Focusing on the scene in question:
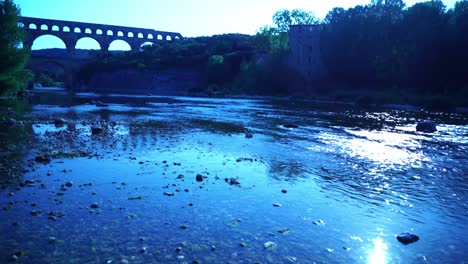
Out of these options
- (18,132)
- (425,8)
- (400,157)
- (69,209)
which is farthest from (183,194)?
(425,8)

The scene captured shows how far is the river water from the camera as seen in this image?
6438 millimetres

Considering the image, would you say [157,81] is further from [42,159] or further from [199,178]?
[199,178]

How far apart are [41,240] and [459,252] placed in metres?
6.91

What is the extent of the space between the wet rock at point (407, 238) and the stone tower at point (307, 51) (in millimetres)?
76259

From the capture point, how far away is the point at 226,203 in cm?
902

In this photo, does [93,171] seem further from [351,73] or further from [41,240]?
[351,73]

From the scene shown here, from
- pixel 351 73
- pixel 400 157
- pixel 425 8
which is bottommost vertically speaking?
pixel 400 157

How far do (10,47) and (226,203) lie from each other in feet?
128

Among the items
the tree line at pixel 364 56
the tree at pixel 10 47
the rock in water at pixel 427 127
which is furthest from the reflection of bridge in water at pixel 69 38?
the rock in water at pixel 427 127

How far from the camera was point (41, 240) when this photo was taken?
21.2 feet

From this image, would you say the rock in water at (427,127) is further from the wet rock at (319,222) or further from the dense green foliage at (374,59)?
the dense green foliage at (374,59)

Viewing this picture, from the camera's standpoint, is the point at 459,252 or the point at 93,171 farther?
the point at 93,171

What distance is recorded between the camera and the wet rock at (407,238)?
7.03 m

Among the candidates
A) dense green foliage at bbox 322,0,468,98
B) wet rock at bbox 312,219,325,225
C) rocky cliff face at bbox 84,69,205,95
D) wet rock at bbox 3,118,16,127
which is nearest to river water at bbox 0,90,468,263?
wet rock at bbox 312,219,325,225
